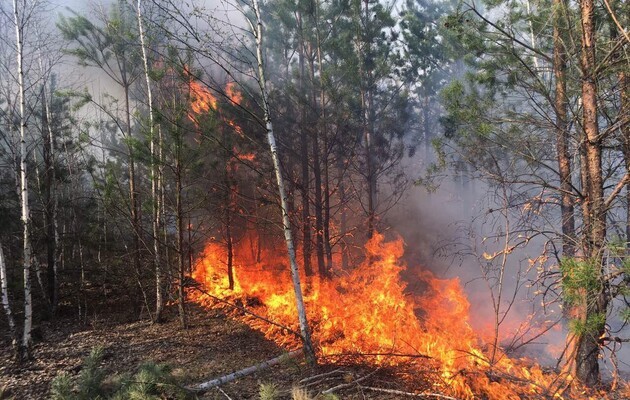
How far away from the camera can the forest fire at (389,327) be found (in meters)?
5.69

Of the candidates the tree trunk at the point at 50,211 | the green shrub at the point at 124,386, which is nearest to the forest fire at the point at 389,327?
the green shrub at the point at 124,386

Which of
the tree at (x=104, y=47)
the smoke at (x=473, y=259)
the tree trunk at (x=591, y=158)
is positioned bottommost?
the smoke at (x=473, y=259)

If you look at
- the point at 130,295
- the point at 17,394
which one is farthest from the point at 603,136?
the point at 130,295

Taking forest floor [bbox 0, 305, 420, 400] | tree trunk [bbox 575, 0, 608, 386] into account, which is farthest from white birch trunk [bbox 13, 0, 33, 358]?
tree trunk [bbox 575, 0, 608, 386]

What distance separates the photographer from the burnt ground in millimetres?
6016

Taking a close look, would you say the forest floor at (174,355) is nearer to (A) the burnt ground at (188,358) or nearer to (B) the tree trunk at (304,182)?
(A) the burnt ground at (188,358)

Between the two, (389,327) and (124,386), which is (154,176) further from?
(389,327)

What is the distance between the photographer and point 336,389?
18.6 feet

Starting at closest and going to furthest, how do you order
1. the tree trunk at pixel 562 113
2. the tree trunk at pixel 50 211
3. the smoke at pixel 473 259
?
the tree trunk at pixel 562 113 → the tree trunk at pixel 50 211 → the smoke at pixel 473 259

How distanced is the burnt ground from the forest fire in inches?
18.8

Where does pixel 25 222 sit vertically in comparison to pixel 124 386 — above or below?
above

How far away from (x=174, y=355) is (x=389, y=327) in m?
4.80

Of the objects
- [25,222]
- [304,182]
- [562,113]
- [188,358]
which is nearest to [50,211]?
[25,222]

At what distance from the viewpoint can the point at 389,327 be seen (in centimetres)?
801
